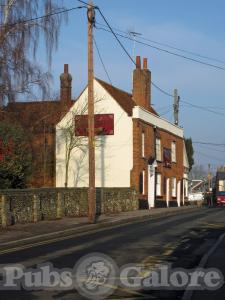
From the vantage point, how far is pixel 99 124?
1688 inches

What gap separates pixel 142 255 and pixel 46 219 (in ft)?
43.1

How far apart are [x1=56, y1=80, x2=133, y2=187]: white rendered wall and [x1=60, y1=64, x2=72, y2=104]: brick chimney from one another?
2964 mm

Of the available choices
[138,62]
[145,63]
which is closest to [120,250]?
[138,62]

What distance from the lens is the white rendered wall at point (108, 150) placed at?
138 feet

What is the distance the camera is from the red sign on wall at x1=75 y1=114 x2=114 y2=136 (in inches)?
1633

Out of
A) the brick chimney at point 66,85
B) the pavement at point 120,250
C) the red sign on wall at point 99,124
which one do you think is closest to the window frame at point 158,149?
the red sign on wall at point 99,124

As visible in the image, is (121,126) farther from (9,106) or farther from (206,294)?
(206,294)

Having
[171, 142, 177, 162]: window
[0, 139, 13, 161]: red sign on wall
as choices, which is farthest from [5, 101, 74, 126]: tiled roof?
[171, 142, 177, 162]: window

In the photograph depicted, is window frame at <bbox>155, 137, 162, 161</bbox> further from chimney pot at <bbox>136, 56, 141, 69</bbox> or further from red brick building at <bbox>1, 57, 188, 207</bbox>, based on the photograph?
chimney pot at <bbox>136, 56, 141, 69</bbox>

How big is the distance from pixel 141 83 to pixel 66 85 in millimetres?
5822

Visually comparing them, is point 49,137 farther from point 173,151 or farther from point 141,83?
point 173,151

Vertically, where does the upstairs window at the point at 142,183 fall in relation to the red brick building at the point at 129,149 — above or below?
below

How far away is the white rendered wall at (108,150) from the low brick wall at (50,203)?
495cm

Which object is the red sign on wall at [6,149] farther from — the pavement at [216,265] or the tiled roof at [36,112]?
the pavement at [216,265]
